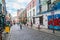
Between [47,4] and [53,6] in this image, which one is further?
[47,4]

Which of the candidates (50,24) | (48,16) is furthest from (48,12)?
(50,24)

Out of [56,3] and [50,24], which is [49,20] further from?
[56,3]

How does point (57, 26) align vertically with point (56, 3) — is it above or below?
below

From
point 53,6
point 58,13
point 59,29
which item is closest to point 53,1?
point 53,6

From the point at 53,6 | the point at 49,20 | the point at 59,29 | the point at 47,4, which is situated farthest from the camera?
the point at 47,4

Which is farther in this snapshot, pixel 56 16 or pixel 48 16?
pixel 48 16

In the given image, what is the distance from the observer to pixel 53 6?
40.3m

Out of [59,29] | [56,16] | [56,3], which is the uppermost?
[56,3]

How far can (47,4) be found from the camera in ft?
153

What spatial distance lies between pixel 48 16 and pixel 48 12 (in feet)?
3.09

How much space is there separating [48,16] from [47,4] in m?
3.64

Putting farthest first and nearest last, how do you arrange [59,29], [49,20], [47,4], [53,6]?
[47,4] < [49,20] < [53,6] < [59,29]

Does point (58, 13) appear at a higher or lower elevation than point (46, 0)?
lower

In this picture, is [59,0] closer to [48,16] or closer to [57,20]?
[57,20]
